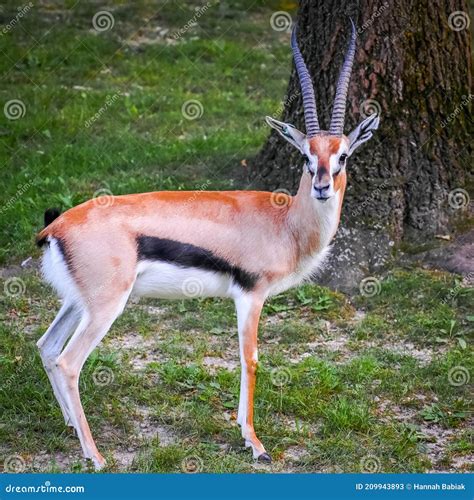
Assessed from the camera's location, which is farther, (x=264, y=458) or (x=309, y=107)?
(x=309, y=107)

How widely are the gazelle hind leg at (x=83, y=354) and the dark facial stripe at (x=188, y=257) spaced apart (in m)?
0.30

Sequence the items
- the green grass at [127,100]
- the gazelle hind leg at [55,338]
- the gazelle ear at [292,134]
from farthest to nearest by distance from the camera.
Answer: the green grass at [127,100]
the gazelle ear at [292,134]
the gazelle hind leg at [55,338]

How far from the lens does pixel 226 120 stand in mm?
11750

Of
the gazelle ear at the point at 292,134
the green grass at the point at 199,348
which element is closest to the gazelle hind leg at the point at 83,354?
the green grass at the point at 199,348

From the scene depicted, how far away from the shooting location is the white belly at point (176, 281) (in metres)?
6.08

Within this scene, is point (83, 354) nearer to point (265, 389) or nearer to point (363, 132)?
point (265, 389)

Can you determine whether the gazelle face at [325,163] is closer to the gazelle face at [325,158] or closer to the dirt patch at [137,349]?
the gazelle face at [325,158]

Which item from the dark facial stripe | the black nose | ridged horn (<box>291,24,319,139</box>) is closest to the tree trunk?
ridged horn (<box>291,24,319,139</box>)

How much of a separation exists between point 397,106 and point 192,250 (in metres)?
2.90

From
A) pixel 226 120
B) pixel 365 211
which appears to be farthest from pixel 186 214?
pixel 226 120

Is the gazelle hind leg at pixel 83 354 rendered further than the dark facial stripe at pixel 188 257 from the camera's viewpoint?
No

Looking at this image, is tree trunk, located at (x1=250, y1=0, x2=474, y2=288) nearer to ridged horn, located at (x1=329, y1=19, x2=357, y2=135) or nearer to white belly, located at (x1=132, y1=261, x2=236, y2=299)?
ridged horn, located at (x1=329, y1=19, x2=357, y2=135)

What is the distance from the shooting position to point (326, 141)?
6.16 metres

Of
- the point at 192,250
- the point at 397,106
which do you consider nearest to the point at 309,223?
the point at 192,250
